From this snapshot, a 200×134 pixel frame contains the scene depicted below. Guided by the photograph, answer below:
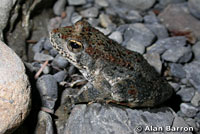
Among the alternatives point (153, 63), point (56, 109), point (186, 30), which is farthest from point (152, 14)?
point (56, 109)

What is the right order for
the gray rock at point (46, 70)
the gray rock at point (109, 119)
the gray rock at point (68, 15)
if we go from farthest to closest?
1. the gray rock at point (68, 15)
2. the gray rock at point (46, 70)
3. the gray rock at point (109, 119)

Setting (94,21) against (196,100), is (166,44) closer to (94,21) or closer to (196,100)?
(196,100)

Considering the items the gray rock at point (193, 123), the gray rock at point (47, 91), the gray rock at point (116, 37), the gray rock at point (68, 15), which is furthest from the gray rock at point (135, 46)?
the gray rock at point (47, 91)

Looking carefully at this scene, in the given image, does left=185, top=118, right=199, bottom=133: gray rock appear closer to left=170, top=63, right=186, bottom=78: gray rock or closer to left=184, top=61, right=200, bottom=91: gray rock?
left=184, top=61, right=200, bottom=91: gray rock

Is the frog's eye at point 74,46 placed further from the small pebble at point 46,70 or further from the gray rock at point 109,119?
the gray rock at point 109,119

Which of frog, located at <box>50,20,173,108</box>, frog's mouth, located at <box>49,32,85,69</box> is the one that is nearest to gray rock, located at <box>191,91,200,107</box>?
frog, located at <box>50,20,173,108</box>

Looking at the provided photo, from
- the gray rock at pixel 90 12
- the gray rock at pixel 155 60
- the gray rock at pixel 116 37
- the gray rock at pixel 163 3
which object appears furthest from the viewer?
the gray rock at pixel 163 3

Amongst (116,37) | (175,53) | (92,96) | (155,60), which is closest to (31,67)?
(92,96)
